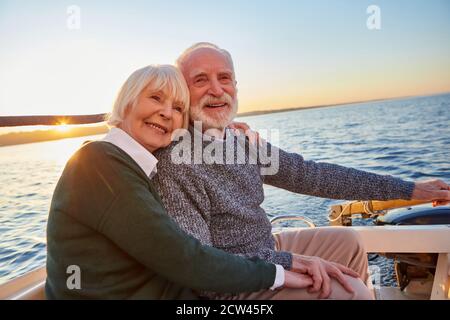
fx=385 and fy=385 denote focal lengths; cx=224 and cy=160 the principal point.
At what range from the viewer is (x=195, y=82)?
4.89 ft

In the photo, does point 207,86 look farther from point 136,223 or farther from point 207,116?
point 136,223

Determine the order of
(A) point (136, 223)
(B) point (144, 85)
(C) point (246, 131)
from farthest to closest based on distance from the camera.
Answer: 1. (C) point (246, 131)
2. (B) point (144, 85)
3. (A) point (136, 223)

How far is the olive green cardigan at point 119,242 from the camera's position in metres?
0.90

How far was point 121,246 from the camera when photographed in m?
0.91

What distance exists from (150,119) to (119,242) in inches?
18.5

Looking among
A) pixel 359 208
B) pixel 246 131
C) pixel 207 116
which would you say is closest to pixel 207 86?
pixel 207 116

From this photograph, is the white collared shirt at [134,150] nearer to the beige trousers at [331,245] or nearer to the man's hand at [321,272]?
the man's hand at [321,272]

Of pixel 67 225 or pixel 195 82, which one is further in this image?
pixel 195 82

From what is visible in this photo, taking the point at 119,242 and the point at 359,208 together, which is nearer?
the point at 119,242

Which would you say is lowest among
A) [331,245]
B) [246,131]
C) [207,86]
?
[331,245]

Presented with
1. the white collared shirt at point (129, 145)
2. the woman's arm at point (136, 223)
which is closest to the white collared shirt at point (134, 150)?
the white collared shirt at point (129, 145)

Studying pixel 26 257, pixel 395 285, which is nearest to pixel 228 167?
pixel 395 285
